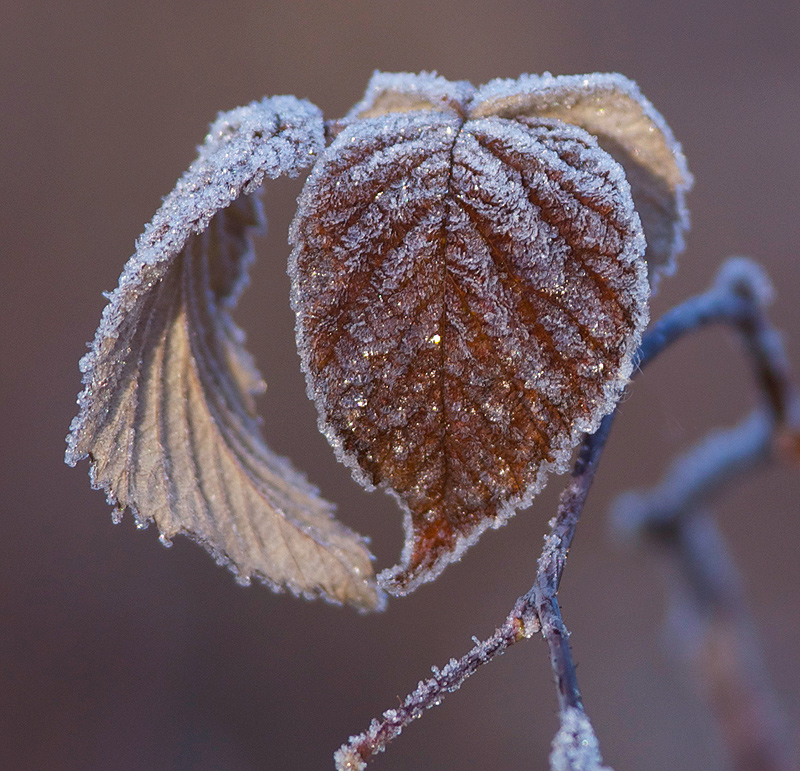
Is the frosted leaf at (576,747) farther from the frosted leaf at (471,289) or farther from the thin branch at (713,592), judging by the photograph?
the thin branch at (713,592)

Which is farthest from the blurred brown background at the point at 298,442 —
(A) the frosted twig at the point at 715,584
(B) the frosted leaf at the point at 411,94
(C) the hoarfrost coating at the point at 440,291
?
(C) the hoarfrost coating at the point at 440,291

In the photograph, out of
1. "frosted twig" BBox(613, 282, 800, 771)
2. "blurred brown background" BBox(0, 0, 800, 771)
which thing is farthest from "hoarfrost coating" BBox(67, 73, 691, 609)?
"blurred brown background" BBox(0, 0, 800, 771)

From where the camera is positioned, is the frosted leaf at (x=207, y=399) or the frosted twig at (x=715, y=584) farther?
the frosted twig at (x=715, y=584)

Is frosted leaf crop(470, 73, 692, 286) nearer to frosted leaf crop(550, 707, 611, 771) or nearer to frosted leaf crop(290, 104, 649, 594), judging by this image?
frosted leaf crop(290, 104, 649, 594)

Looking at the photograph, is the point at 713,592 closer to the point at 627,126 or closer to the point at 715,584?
the point at 715,584

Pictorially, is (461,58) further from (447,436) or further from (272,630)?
(447,436)
